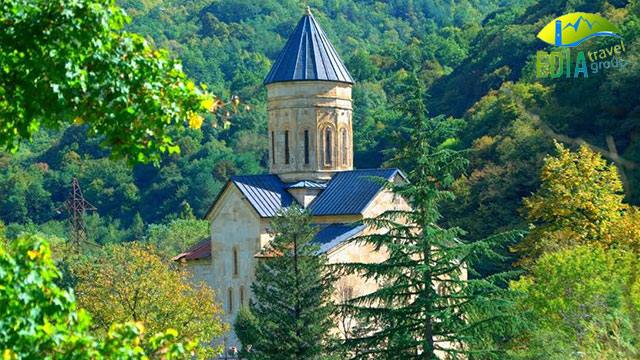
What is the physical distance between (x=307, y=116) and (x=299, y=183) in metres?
1.57

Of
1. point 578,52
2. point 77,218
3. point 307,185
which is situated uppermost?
point 578,52

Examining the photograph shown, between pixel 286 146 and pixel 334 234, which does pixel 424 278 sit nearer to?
pixel 334 234

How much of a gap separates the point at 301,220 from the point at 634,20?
83.2ft

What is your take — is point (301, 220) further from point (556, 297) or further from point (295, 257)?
point (556, 297)

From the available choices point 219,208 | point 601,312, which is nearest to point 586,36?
point 219,208

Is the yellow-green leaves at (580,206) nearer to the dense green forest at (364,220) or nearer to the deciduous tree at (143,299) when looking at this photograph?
the dense green forest at (364,220)

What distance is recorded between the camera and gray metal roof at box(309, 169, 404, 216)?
97.6ft

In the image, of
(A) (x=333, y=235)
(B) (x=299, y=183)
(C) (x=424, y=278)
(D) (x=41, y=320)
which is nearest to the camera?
(D) (x=41, y=320)

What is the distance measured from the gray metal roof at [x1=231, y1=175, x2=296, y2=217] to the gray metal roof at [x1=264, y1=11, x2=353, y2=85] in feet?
7.68

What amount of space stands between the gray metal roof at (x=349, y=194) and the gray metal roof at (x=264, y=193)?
682 mm

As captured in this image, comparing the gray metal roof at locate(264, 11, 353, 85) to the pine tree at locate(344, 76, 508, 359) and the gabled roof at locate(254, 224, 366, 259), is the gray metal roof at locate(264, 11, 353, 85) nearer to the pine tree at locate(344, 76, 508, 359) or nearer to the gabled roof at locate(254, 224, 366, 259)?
the gabled roof at locate(254, 224, 366, 259)

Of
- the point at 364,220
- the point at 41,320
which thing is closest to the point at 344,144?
the point at 364,220

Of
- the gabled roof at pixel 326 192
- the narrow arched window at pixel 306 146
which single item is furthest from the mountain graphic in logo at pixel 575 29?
the gabled roof at pixel 326 192

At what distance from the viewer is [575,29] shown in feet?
160
